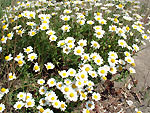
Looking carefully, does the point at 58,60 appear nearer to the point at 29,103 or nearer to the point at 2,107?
the point at 29,103

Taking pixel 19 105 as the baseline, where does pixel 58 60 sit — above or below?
above

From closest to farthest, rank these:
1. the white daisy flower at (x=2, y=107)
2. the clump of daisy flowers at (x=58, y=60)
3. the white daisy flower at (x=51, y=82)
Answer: the white daisy flower at (x=2, y=107), the clump of daisy flowers at (x=58, y=60), the white daisy flower at (x=51, y=82)

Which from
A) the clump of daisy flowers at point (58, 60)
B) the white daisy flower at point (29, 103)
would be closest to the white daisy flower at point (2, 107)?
the clump of daisy flowers at point (58, 60)

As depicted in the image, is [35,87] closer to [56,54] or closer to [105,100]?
[56,54]

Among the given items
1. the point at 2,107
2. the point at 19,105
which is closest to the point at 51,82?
the point at 19,105

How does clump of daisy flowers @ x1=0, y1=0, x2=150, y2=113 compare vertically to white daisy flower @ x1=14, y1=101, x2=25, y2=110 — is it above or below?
above

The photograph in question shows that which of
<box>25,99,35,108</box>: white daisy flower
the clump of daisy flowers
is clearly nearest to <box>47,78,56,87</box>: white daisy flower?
the clump of daisy flowers

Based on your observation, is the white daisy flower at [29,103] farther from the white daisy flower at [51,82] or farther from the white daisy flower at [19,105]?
the white daisy flower at [51,82]

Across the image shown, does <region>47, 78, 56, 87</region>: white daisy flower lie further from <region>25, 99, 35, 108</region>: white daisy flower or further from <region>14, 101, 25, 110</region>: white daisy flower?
<region>14, 101, 25, 110</region>: white daisy flower
